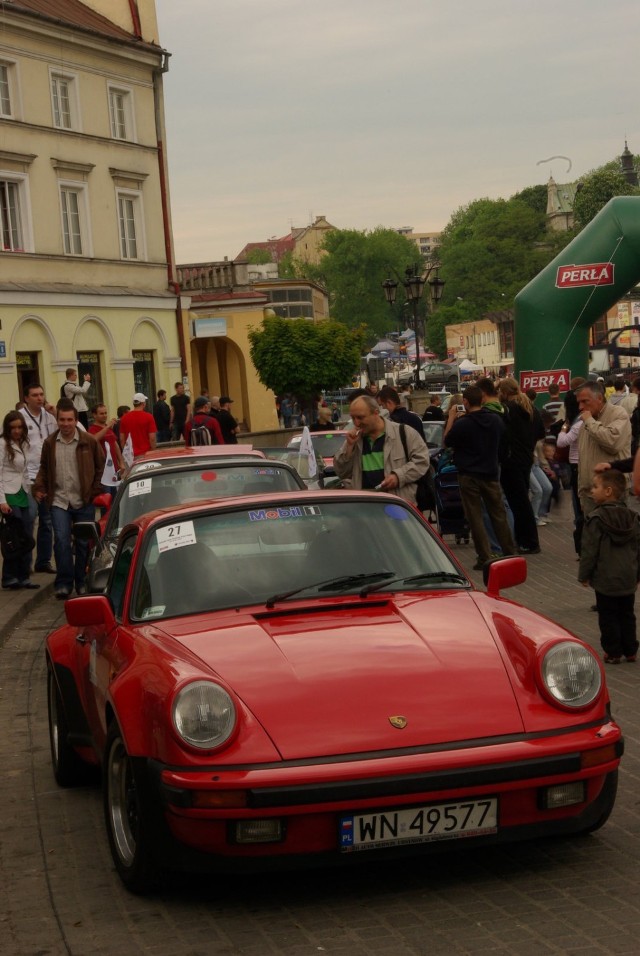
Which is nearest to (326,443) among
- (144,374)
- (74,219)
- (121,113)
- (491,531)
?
(491,531)

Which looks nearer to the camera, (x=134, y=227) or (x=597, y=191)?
(x=134, y=227)

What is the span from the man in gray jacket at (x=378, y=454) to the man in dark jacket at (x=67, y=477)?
3037 mm

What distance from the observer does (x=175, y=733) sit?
16.0 feet

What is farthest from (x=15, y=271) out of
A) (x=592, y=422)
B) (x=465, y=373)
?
(x=465, y=373)

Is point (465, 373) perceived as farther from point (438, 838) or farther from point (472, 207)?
point (438, 838)

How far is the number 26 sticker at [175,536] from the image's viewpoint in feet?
20.3

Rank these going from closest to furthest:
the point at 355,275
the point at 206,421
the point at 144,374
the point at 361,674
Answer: the point at 361,674
the point at 206,421
the point at 144,374
the point at 355,275

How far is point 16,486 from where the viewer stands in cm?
1549

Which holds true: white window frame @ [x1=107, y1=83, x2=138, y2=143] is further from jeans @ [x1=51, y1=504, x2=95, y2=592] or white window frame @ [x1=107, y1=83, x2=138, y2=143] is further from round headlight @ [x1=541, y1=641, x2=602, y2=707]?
round headlight @ [x1=541, y1=641, x2=602, y2=707]

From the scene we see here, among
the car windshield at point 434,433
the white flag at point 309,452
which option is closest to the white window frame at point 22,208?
the car windshield at point 434,433

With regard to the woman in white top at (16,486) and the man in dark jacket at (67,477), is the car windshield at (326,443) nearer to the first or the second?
the woman in white top at (16,486)

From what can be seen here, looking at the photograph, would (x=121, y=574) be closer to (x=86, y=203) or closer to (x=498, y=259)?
(x=86, y=203)

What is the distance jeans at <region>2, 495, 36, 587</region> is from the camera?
15.5m

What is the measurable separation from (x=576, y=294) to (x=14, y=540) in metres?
17.5
